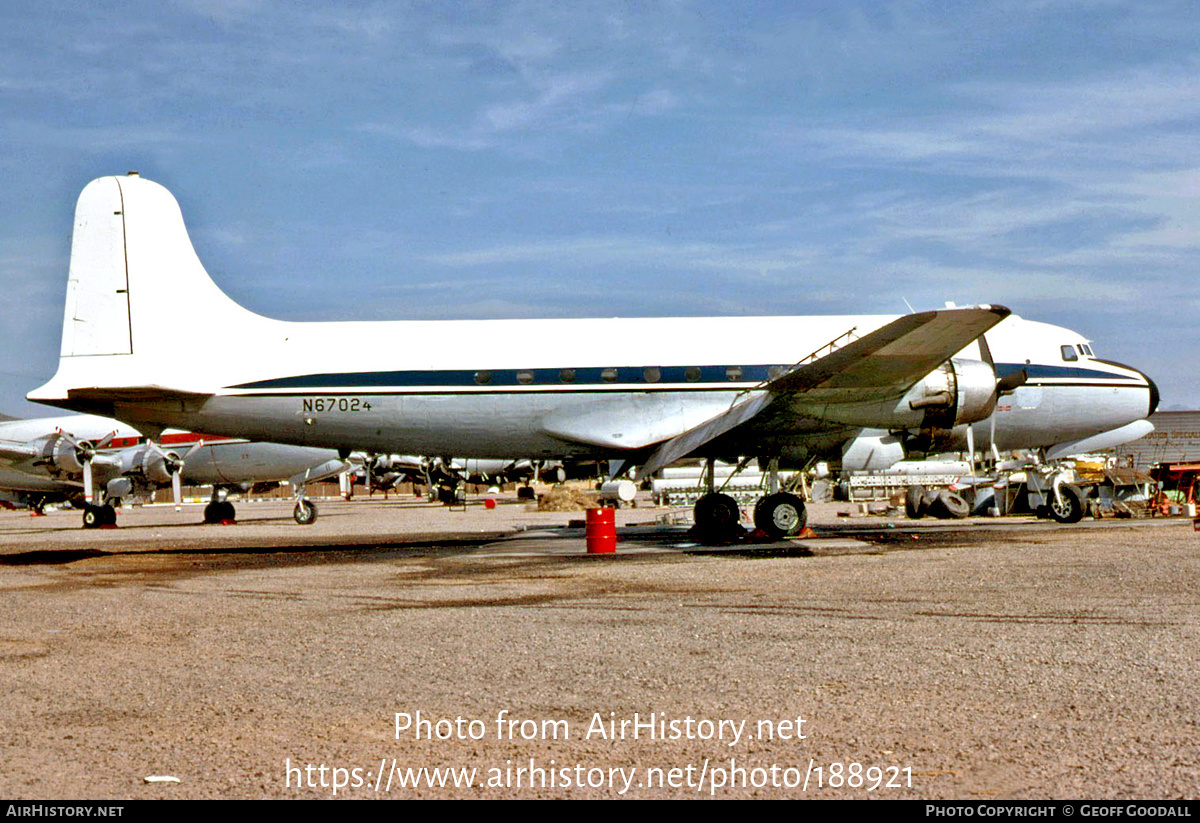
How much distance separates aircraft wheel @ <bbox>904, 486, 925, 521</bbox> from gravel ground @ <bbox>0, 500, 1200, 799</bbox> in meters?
17.3

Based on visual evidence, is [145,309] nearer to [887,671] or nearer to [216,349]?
[216,349]

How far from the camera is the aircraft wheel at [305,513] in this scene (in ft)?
127

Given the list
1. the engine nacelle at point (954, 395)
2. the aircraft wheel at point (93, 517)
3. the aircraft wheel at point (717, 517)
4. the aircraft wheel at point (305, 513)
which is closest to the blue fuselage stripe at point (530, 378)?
the aircraft wheel at point (717, 517)

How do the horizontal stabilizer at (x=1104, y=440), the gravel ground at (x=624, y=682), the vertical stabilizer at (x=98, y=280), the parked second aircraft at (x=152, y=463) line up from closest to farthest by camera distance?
the gravel ground at (x=624, y=682) → the vertical stabilizer at (x=98, y=280) → the horizontal stabilizer at (x=1104, y=440) → the parked second aircraft at (x=152, y=463)

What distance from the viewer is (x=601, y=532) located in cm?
2023

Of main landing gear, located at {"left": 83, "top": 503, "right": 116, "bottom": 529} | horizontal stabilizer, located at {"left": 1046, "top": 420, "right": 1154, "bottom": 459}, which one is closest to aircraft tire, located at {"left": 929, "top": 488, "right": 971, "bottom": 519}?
horizontal stabilizer, located at {"left": 1046, "top": 420, "right": 1154, "bottom": 459}

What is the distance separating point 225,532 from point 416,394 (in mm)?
14240

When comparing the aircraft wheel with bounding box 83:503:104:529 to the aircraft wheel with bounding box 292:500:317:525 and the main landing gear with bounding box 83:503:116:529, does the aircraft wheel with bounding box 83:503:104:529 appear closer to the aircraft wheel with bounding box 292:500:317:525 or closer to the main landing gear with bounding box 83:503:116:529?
the main landing gear with bounding box 83:503:116:529

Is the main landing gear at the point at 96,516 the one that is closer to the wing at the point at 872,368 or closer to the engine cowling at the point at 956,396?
the wing at the point at 872,368

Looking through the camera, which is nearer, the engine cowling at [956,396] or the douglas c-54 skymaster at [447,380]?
the engine cowling at [956,396]

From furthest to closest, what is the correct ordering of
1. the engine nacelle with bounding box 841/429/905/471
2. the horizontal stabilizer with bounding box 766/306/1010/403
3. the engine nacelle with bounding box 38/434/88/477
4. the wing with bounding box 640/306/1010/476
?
the engine nacelle with bounding box 38/434/88/477 → the engine nacelle with bounding box 841/429/905/471 → the wing with bounding box 640/306/1010/476 → the horizontal stabilizer with bounding box 766/306/1010/403

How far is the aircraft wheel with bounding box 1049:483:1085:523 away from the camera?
26.5 metres

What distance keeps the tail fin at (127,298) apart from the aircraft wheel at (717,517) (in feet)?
32.6

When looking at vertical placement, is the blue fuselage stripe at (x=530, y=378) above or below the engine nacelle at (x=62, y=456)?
above
